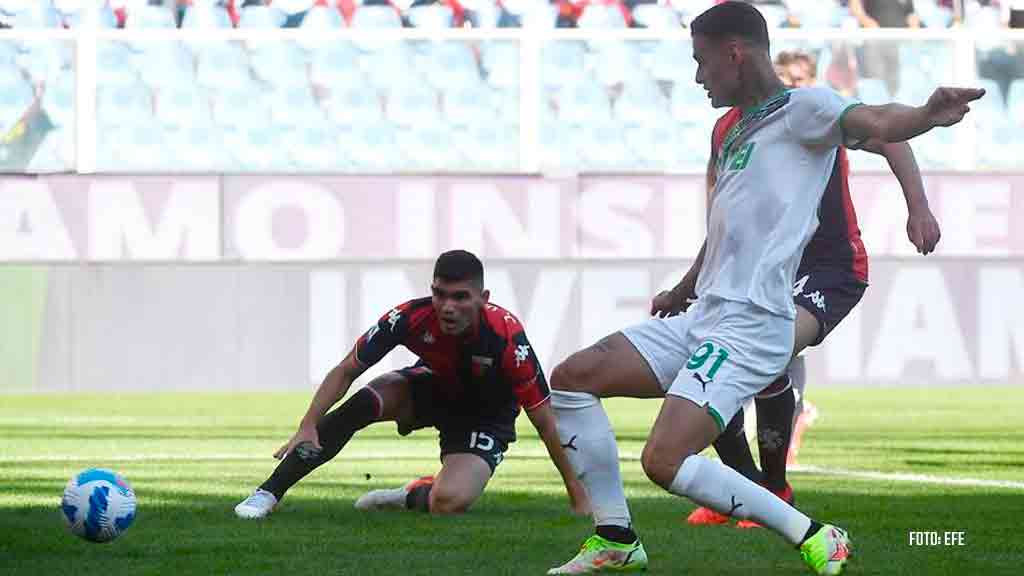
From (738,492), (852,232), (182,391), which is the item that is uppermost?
(852,232)

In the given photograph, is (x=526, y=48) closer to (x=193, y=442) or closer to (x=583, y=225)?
(x=583, y=225)

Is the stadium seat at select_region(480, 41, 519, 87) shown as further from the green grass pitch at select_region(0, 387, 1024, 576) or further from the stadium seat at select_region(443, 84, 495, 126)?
the green grass pitch at select_region(0, 387, 1024, 576)

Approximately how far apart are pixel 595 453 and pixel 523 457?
5.27 meters

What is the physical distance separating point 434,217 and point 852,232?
11187mm

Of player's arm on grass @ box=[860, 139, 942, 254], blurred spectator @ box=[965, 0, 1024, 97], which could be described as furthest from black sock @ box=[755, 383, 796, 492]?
blurred spectator @ box=[965, 0, 1024, 97]

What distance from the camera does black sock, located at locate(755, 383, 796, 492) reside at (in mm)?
7465

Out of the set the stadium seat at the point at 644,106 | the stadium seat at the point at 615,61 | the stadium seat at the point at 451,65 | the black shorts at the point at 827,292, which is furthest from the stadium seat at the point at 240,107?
the black shorts at the point at 827,292

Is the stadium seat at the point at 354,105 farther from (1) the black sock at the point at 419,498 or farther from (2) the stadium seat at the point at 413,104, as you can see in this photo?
(1) the black sock at the point at 419,498

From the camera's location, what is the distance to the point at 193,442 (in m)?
12.2

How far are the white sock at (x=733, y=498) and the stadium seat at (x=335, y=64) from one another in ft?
45.2

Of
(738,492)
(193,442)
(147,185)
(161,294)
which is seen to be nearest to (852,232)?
(738,492)

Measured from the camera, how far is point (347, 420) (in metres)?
8.14

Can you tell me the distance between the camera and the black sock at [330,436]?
789 cm

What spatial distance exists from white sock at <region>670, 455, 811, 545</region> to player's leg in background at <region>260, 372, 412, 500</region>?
7.69 feet
